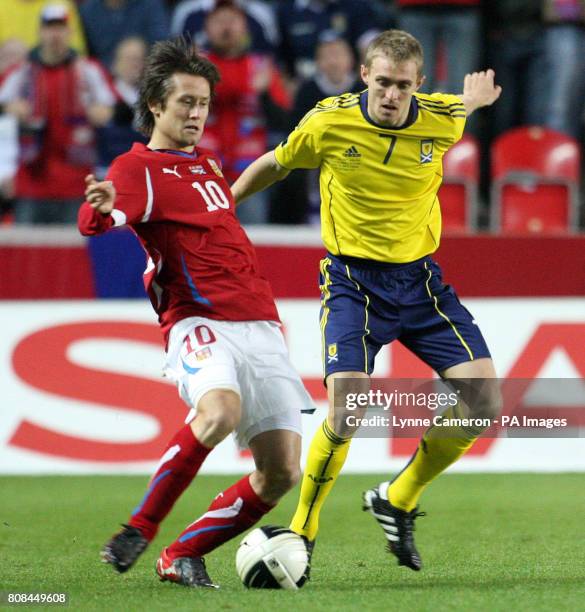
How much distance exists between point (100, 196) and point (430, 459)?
6.02ft

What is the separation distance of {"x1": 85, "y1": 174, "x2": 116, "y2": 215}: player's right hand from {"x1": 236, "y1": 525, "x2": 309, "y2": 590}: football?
4.38 ft

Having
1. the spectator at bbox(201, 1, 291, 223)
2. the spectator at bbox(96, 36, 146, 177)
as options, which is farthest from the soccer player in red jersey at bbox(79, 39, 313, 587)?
the spectator at bbox(96, 36, 146, 177)

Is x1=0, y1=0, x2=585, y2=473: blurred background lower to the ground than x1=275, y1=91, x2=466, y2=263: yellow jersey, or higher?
lower

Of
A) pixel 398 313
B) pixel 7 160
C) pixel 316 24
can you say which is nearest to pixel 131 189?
pixel 398 313

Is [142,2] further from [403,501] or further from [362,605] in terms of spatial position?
[362,605]

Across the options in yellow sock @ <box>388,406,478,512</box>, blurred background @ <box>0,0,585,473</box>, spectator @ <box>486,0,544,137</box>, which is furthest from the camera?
spectator @ <box>486,0,544,137</box>

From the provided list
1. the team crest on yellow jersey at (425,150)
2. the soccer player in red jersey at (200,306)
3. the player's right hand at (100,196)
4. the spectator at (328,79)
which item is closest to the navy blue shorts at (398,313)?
the team crest on yellow jersey at (425,150)

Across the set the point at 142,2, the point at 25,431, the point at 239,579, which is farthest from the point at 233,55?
the point at 239,579

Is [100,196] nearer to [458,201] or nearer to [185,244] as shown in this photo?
[185,244]

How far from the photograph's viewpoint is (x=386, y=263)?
213 inches

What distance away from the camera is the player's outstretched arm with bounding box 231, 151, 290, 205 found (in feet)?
17.8

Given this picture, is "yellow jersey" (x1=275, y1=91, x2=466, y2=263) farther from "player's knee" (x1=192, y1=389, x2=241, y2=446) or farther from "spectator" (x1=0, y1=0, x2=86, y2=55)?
"spectator" (x1=0, y1=0, x2=86, y2=55)

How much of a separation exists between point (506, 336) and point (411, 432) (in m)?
1.00

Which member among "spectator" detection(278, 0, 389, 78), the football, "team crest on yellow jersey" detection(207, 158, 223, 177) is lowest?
the football
